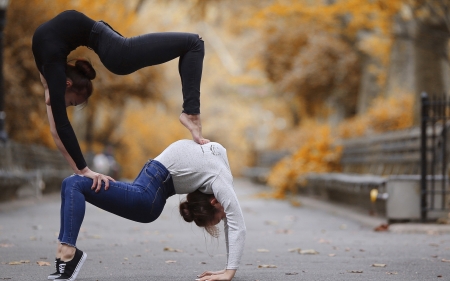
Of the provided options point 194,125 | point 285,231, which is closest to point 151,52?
point 194,125

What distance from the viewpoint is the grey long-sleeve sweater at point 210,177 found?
17.3 feet

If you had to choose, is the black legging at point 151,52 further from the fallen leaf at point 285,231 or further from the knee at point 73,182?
the fallen leaf at point 285,231

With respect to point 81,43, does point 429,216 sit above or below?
below

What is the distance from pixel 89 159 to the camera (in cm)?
3152

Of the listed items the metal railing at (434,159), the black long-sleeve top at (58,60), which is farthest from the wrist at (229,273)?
the metal railing at (434,159)

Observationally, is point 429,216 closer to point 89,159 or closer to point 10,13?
point 10,13

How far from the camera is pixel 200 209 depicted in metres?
5.39

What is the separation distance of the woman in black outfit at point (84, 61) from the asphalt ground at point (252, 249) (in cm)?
116

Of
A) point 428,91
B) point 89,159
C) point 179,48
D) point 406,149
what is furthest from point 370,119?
point 89,159

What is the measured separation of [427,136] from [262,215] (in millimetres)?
3493

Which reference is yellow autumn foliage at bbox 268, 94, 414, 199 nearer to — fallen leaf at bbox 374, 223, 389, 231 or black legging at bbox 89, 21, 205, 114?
fallen leaf at bbox 374, 223, 389, 231

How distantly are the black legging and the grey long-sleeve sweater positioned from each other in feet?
1.07

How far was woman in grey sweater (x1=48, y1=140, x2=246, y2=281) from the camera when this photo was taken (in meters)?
5.03

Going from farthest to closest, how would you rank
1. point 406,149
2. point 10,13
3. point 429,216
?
1. point 10,13
2. point 406,149
3. point 429,216
